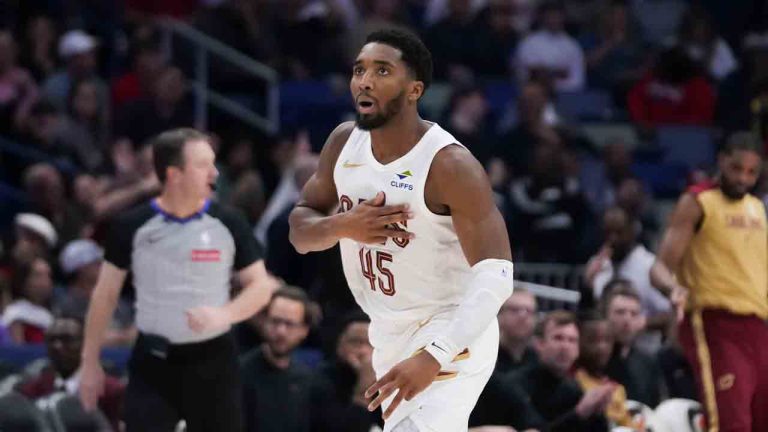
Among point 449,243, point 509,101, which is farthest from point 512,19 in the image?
point 449,243

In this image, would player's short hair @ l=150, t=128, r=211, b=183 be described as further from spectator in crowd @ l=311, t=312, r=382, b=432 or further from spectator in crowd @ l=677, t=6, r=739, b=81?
spectator in crowd @ l=677, t=6, r=739, b=81

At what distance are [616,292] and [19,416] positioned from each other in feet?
13.3

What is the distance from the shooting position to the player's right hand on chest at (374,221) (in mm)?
5719

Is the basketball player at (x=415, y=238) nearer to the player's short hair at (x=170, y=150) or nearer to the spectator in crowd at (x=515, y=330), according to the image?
the player's short hair at (x=170, y=150)

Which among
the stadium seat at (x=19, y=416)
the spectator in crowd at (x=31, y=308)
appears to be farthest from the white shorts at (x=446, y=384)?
the spectator in crowd at (x=31, y=308)

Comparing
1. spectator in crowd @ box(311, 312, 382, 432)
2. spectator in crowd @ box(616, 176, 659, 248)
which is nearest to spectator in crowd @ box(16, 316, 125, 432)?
spectator in crowd @ box(311, 312, 382, 432)

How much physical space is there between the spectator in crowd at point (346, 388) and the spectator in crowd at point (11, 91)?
5.21 m

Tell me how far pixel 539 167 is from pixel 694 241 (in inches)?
166

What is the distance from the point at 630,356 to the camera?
1006 cm

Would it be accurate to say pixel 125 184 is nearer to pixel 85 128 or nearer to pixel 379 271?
pixel 85 128

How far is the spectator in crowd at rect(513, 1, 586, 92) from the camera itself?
14.8m

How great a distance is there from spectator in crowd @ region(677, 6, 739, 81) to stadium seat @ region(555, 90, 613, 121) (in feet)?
3.14

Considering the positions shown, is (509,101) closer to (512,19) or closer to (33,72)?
(512,19)

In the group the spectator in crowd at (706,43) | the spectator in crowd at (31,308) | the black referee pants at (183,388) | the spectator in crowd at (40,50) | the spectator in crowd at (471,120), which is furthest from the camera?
the spectator in crowd at (706,43)
